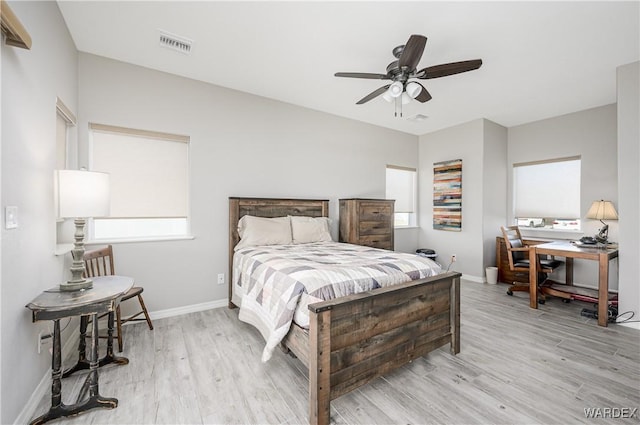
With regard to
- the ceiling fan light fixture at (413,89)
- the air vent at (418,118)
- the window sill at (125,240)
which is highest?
the air vent at (418,118)

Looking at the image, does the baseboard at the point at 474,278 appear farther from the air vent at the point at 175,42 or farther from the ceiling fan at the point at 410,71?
the air vent at the point at 175,42

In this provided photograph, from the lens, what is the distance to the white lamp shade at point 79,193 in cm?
171

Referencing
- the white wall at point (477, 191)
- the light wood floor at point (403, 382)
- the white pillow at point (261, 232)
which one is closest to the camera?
the light wood floor at point (403, 382)

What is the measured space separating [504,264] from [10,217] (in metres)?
5.68

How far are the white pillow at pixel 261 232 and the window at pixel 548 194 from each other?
4260 mm

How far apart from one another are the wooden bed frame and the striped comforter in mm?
110

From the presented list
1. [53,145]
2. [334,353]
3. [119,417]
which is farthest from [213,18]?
[119,417]

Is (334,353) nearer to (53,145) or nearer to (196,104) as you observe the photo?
(53,145)

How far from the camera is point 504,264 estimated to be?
15.0 ft

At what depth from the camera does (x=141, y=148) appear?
10.1 feet

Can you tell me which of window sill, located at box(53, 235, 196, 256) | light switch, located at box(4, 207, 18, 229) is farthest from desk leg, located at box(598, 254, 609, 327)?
light switch, located at box(4, 207, 18, 229)

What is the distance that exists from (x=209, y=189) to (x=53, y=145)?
147 centimetres

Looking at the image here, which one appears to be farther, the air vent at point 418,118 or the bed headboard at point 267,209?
the air vent at point 418,118

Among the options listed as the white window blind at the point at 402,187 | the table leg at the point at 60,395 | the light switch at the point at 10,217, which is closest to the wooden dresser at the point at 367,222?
the white window blind at the point at 402,187
